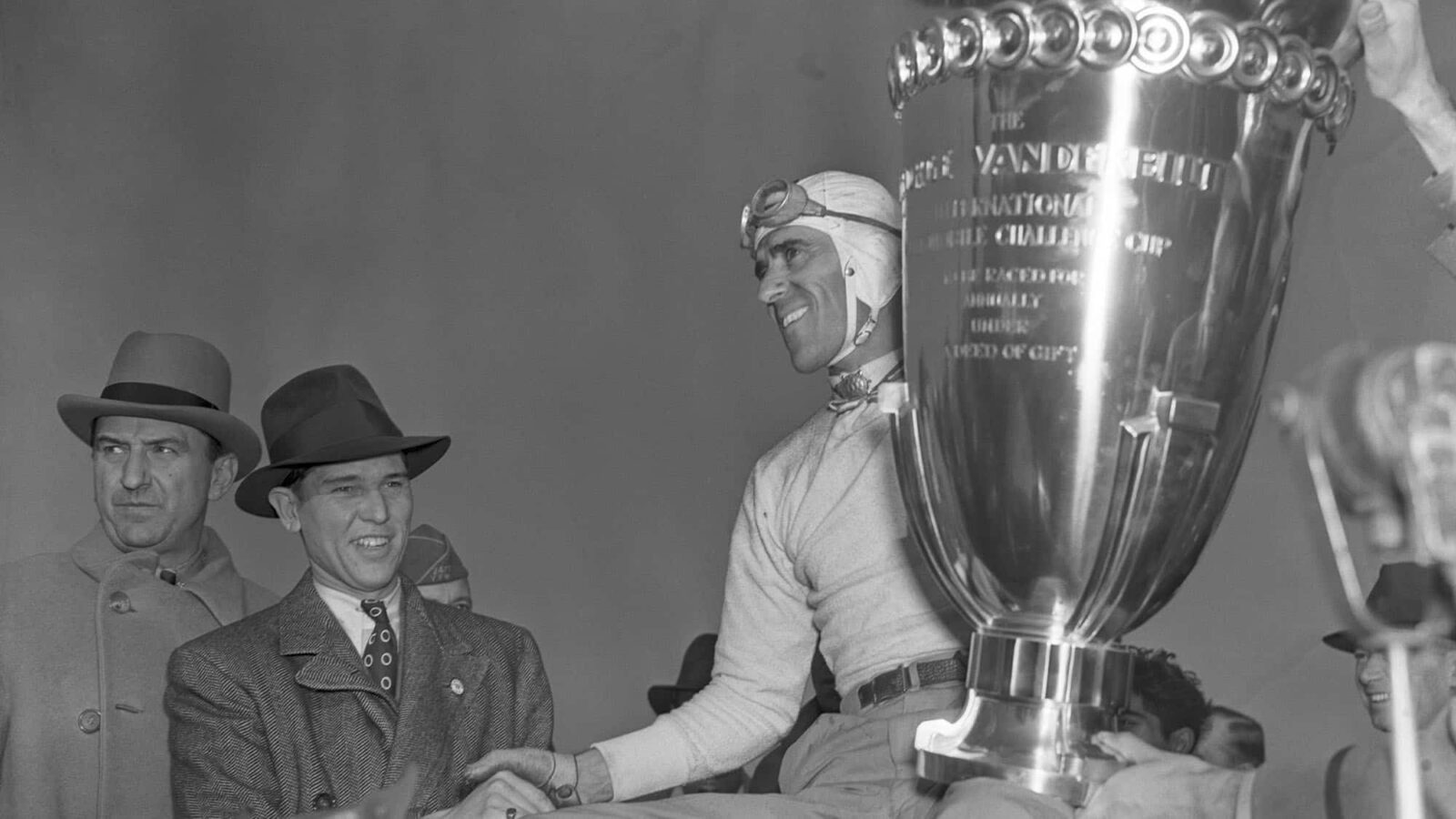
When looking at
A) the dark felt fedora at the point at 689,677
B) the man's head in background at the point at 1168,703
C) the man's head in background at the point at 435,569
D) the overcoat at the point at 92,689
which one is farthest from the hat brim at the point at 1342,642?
the man's head in background at the point at 435,569

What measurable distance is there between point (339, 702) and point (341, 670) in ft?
0.12

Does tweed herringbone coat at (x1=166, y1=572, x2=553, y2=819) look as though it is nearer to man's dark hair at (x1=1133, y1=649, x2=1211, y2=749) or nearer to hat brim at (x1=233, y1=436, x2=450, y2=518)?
hat brim at (x1=233, y1=436, x2=450, y2=518)

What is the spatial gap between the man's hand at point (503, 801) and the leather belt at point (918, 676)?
0.33m

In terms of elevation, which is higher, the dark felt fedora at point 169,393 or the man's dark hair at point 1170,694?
the dark felt fedora at point 169,393

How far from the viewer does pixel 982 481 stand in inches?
47.1

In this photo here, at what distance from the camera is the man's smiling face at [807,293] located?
179 centimetres

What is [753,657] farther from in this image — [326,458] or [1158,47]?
[1158,47]

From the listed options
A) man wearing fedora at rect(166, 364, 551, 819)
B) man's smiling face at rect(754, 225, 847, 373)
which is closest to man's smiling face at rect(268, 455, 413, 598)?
man wearing fedora at rect(166, 364, 551, 819)

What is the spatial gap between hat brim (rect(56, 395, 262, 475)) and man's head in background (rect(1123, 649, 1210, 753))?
3.98 feet

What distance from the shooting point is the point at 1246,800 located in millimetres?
1129

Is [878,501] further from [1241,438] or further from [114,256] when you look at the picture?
[114,256]

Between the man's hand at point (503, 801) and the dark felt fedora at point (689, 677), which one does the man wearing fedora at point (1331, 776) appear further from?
the dark felt fedora at point (689, 677)

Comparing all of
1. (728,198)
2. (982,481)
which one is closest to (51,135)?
(728,198)

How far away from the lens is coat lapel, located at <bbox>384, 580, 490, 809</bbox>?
1.85 meters
